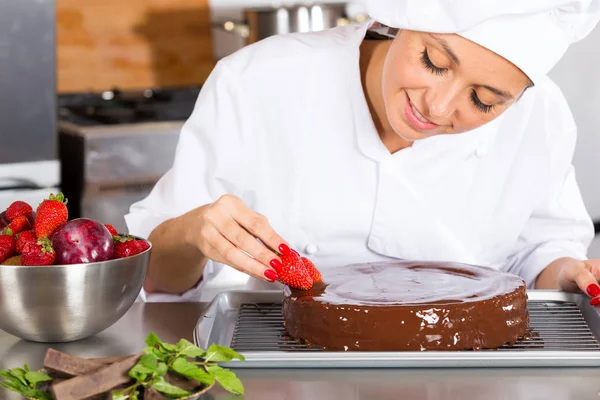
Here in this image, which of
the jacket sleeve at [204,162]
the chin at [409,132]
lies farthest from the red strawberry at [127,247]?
the chin at [409,132]

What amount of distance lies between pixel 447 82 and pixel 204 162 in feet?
1.79

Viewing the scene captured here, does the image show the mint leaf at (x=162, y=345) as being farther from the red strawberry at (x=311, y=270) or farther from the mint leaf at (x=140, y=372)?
the red strawberry at (x=311, y=270)

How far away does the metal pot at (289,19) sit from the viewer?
137 inches

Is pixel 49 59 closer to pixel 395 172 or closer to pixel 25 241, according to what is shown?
pixel 395 172

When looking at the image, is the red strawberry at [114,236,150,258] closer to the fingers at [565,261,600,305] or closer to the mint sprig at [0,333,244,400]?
the mint sprig at [0,333,244,400]

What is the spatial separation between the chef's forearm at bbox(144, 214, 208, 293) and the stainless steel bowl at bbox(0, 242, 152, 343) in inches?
12.0

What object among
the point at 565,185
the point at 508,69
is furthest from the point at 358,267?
the point at 565,185

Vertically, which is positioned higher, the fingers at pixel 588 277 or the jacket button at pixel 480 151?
the jacket button at pixel 480 151

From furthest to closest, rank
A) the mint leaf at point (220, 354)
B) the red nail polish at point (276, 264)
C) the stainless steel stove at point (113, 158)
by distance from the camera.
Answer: the stainless steel stove at point (113, 158) → the red nail polish at point (276, 264) → the mint leaf at point (220, 354)

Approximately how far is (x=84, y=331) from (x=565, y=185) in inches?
45.2

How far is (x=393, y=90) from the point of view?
1.66 m

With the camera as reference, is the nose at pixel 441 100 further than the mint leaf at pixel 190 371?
Yes

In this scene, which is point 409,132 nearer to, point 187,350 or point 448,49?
point 448,49

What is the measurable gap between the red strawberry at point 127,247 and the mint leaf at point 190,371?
275 mm
